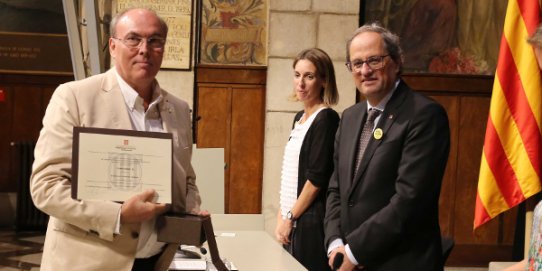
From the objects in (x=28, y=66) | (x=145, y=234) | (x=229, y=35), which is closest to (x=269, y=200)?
(x=229, y=35)

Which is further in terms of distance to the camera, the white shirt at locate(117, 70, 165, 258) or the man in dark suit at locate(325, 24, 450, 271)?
the man in dark suit at locate(325, 24, 450, 271)

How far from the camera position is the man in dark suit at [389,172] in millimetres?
2898

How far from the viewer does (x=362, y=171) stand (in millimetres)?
3012

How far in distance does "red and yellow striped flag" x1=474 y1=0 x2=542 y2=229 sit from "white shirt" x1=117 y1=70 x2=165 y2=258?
201 centimetres

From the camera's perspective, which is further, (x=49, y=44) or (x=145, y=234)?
(x=49, y=44)

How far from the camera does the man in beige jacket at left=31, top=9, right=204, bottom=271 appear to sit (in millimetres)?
2307

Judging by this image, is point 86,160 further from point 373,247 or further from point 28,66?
point 28,66

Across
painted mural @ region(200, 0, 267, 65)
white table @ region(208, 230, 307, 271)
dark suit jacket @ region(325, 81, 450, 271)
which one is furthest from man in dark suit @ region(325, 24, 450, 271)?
painted mural @ region(200, 0, 267, 65)

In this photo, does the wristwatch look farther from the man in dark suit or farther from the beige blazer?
the beige blazer

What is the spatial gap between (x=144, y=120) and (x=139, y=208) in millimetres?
401

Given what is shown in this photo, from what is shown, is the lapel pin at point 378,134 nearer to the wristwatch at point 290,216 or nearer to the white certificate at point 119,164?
the white certificate at point 119,164

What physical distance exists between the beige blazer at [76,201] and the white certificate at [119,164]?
0.16ft

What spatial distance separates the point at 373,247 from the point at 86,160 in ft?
3.98

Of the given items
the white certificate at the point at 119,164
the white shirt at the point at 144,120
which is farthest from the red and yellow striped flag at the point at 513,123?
the white certificate at the point at 119,164
